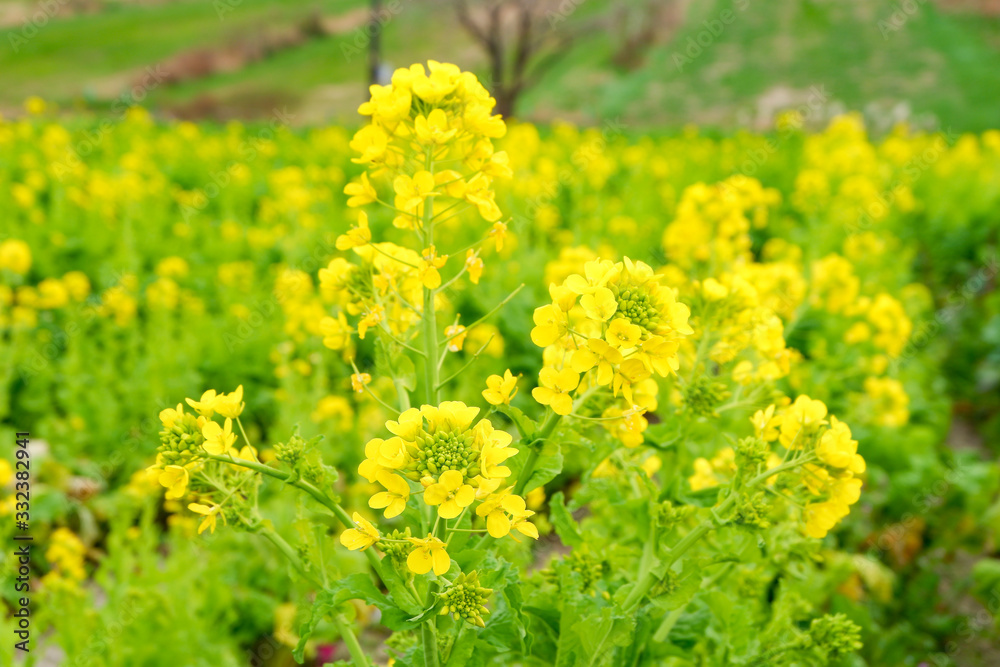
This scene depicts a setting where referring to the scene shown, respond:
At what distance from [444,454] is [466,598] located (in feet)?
0.77

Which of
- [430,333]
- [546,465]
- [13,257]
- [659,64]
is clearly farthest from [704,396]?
[659,64]

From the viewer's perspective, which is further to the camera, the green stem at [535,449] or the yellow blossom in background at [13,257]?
the yellow blossom in background at [13,257]

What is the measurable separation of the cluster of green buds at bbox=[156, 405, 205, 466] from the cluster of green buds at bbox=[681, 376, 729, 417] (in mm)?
953

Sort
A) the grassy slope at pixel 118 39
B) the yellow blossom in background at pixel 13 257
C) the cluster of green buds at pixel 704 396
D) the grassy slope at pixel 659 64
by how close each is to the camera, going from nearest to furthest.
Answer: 1. the cluster of green buds at pixel 704 396
2. the yellow blossom in background at pixel 13 257
3. the grassy slope at pixel 659 64
4. the grassy slope at pixel 118 39

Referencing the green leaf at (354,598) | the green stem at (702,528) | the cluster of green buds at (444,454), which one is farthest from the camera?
the green stem at (702,528)

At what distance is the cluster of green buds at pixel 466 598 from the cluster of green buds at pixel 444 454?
0.18m

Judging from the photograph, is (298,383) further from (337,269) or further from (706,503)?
(706,503)

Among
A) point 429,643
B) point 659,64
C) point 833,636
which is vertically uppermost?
point 659,64

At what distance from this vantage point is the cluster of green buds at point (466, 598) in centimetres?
99

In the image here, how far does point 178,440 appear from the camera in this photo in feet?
3.46

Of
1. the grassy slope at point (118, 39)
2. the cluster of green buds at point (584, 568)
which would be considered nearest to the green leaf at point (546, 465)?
the cluster of green buds at point (584, 568)

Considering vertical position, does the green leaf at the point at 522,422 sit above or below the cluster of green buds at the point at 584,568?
above

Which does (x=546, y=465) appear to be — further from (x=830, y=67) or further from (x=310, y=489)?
(x=830, y=67)

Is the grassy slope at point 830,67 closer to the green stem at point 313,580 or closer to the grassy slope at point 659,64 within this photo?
the grassy slope at point 659,64
